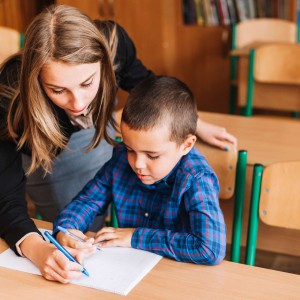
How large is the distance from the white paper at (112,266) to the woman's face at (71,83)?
38 cm

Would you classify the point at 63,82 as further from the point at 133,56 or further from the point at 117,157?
the point at 133,56

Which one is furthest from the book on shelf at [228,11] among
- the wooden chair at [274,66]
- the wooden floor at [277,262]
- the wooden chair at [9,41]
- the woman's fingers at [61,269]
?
the woman's fingers at [61,269]

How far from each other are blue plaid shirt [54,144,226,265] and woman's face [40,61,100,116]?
0.23 meters

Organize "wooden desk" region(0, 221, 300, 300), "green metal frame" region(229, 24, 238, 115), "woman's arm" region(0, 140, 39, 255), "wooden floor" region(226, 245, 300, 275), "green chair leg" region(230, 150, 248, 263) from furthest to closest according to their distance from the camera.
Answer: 1. "green metal frame" region(229, 24, 238, 115)
2. "wooden floor" region(226, 245, 300, 275)
3. "green chair leg" region(230, 150, 248, 263)
4. "woman's arm" region(0, 140, 39, 255)
5. "wooden desk" region(0, 221, 300, 300)

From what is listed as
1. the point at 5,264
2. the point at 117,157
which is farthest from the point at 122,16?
the point at 5,264

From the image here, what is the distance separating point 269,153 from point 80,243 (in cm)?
97

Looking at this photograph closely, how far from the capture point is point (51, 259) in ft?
4.26

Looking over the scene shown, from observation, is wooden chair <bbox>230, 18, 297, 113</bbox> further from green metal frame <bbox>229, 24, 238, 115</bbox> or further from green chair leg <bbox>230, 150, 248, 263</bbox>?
green chair leg <bbox>230, 150, 248, 263</bbox>

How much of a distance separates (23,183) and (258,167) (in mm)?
678

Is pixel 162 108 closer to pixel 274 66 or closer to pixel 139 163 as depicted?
pixel 139 163

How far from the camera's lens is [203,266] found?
1.34 meters

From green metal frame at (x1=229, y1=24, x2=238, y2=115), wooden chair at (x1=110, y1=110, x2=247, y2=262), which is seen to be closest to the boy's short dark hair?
wooden chair at (x1=110, y1=110, x2=247, y2=262)

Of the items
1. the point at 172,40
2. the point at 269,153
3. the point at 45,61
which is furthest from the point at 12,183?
the point at 172,40

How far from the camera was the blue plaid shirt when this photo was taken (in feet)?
4.49
